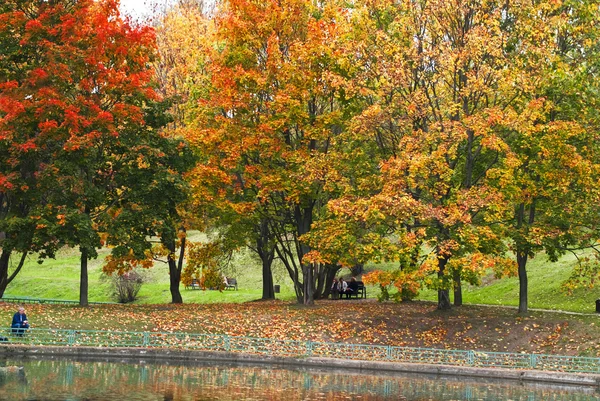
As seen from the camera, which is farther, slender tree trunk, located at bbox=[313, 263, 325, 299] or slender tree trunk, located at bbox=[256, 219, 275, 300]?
slender tree trunk, located at bbox=[313, 263, 325, 299]

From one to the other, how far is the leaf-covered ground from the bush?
69.4 feet

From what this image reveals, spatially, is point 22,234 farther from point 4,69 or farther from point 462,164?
point 462,164

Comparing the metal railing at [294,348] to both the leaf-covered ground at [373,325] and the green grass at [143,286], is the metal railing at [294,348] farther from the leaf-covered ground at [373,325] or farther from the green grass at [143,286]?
the green grass at [143,286]

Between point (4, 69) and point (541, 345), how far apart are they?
2762 centimetres

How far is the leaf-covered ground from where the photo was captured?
31609mm

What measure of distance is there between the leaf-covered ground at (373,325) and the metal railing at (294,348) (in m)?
1.49

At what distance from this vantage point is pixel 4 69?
37.4m

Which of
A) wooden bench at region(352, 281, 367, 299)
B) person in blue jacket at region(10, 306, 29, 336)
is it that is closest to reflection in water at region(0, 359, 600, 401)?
person in blue jacket at region(10, 306, 29, 336)

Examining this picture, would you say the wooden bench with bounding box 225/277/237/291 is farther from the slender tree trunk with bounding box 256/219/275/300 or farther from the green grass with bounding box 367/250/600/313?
the green grass with bounding box 367/250/600/313

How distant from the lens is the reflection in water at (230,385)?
20047 mm

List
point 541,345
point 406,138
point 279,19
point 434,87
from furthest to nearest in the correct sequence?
point 279,19
point 434,87
point 406,138
point 541,345

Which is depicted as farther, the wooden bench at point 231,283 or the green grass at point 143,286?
the wooden bench at point 231,283

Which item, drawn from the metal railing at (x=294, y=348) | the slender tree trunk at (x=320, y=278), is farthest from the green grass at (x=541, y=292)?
the metal railing at (x=294, y=348)

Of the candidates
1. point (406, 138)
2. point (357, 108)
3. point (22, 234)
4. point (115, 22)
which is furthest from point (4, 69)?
point (406, 138)
